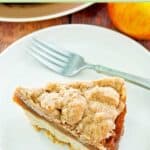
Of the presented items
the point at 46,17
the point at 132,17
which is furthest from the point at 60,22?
the point at 132,17

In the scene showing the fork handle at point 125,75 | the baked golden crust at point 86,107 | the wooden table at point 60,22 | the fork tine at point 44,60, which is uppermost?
the wooden table at point 60,22

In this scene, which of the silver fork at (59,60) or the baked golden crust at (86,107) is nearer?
the baked golden crust at (86,107)

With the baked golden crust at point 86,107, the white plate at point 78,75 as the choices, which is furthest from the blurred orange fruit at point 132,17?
the baked golden crust at point 86,107

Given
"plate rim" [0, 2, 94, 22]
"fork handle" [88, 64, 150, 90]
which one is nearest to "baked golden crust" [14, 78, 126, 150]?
"fork handle" [88, 64, 150, 90]

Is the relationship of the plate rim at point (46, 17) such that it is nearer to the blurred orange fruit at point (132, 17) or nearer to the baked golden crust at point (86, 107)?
the blurred orange fruit at point (132, 17)

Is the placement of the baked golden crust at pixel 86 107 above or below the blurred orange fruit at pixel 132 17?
below

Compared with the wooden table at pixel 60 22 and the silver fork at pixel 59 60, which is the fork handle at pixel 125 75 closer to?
the silver fork at pixel 59 60

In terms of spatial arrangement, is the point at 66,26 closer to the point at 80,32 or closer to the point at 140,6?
the point at 80,32

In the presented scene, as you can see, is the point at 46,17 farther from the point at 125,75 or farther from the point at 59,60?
the point at 125,75
